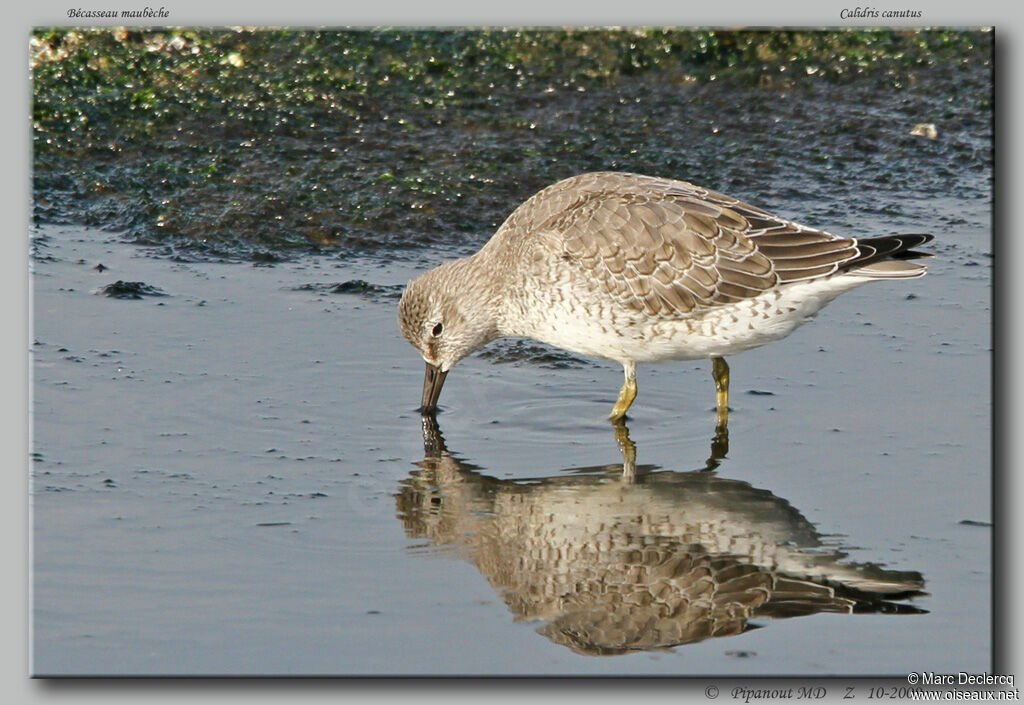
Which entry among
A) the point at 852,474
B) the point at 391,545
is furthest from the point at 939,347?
the point at 391,545

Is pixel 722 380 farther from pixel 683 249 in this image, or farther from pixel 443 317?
pixel 443 317

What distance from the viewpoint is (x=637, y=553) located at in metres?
6.22

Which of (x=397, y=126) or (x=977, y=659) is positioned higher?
(x=397, y=126)

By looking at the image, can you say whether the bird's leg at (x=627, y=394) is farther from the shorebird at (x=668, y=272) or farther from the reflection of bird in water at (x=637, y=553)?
the reflection of bird in water at (x=637, y=553)

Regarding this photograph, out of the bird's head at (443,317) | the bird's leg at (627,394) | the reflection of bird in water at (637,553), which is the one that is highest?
the bird's head at (443,317)

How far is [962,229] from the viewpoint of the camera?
1026 centimetres

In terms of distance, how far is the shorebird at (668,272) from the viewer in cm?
734

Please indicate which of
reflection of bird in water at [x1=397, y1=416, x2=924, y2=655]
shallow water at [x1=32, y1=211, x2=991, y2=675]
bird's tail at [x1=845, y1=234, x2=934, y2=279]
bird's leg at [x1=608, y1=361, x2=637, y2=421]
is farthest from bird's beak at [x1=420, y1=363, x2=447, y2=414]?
bird's tail at [x1=845, y1=234, x2=934, y2=279]

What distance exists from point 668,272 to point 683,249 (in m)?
0.15

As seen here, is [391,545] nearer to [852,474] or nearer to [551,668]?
[551,668]

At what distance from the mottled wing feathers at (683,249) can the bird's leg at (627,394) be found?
462 millimetres

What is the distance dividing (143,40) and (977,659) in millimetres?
7612

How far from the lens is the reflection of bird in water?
573 cm

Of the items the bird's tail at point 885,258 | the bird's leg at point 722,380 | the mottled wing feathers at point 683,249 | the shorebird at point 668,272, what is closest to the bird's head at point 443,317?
the shorebird at point 668,272
